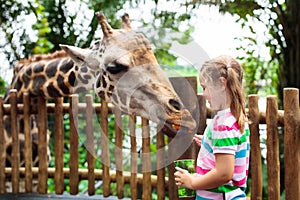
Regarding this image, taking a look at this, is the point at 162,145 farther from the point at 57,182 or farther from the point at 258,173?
the point at 57,182

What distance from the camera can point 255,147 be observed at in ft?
7.72

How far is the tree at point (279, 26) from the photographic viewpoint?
3.34m

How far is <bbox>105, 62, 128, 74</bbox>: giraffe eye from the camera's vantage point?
2.28 m

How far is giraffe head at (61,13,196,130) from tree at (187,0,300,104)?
119cm

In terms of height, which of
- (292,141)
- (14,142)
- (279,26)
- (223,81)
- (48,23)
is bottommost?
(14,142)

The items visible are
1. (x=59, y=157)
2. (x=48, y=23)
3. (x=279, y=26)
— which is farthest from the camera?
(x=48, y=23)

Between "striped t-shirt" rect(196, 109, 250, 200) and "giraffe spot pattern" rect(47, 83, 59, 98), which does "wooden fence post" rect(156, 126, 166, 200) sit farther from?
"striped t-shirt" rect(196, 109, 250, 200)

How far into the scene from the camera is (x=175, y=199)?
2.57 m

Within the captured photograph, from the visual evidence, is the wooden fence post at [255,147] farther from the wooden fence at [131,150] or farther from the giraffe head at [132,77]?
the giraffe head at [132,77]

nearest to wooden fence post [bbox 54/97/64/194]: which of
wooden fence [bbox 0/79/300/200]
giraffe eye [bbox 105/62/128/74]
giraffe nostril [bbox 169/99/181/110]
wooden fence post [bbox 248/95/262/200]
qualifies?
wooden fence [bbox 0/79/300/200]

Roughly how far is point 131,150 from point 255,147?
0.82m

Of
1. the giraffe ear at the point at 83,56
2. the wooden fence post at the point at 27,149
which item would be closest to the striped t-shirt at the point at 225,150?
the giraffe ear at the point at 83,56

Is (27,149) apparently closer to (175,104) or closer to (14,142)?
(14,142)

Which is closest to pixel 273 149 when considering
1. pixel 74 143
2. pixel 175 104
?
pixel 175 104
